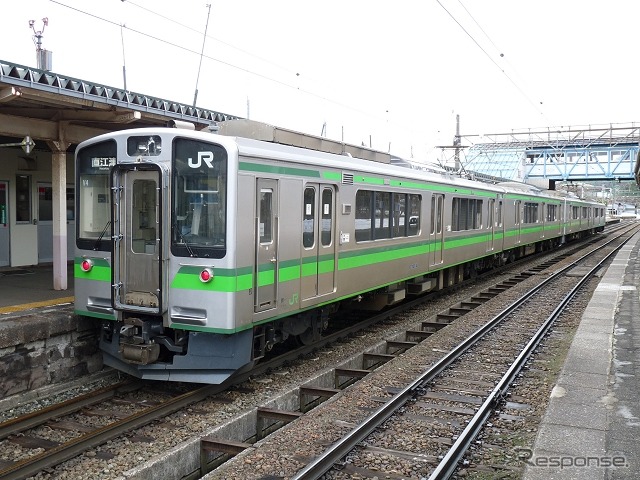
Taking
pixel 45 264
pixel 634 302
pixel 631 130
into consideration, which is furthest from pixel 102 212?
pixel 631 130

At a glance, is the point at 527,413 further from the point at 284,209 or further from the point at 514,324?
the point at 514,324

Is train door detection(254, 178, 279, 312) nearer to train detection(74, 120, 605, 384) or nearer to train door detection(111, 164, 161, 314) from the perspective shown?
train detection(74, 120, 605, 384)

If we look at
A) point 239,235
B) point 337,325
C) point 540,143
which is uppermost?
point 540,143

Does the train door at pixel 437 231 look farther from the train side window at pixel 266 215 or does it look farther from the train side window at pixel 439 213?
the train side window at pixel 266 215

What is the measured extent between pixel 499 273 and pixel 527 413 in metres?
14.2

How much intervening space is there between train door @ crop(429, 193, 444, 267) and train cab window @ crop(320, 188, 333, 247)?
4.62m

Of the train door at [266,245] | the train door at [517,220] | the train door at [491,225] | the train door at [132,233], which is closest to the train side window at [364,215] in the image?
the train door at [266,245]

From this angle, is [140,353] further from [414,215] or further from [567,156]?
[567,156]

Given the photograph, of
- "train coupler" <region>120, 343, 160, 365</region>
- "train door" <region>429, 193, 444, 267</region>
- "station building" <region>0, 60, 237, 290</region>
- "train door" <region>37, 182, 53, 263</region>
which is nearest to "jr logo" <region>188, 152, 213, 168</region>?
"station building" <region>0, 60, 237, 290</region>

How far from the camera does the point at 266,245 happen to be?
23.2ft

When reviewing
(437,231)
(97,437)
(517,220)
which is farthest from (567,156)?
(97,437)

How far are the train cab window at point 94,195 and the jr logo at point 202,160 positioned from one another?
1.07 meters

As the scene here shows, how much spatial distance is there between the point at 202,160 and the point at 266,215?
983 millimetres

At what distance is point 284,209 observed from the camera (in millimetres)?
7348
